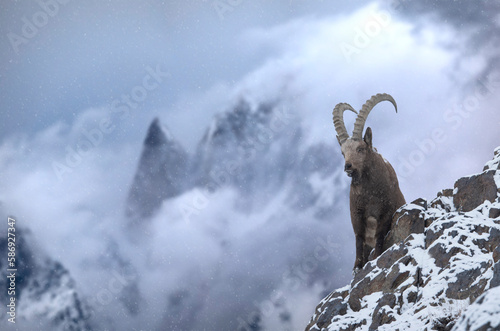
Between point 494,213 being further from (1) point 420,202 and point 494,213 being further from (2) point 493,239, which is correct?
(1) point 420,202

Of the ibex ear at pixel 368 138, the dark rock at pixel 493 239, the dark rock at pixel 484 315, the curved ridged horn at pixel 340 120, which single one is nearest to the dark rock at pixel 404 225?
the ibex ear at pixel 368 138

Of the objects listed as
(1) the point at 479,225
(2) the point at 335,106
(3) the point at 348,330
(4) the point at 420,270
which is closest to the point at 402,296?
(4) the point at 420,270

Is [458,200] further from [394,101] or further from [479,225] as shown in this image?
[394,101]

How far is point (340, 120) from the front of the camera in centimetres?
1498

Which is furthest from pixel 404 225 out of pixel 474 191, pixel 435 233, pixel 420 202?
pixel 474 191

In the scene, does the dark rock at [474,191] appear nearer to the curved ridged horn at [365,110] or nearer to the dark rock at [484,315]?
the curved ridged horn at [365,110]

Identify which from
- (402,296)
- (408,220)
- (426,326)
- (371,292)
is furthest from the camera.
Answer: (408,220)

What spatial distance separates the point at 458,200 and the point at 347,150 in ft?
10.4

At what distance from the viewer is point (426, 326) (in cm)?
874

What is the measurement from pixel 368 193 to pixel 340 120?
2.48 meters

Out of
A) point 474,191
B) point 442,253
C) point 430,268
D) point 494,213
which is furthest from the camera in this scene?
point 474,191

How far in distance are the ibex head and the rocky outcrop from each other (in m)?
1.67

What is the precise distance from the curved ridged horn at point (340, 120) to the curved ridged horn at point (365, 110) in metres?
0.47

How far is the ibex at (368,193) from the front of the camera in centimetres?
1372
